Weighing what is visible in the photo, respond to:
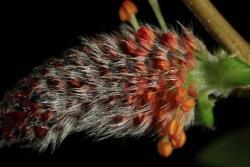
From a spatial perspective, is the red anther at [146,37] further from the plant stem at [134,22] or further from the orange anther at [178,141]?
the orange anther at [178,141]

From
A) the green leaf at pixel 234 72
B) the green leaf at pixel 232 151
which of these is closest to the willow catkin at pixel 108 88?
the green leaf at pixel 234 72

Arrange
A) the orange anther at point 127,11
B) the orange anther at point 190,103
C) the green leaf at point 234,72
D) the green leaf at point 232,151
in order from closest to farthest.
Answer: the green leaf at point 234,72
the orange anther at point 190,103
the orange anther at point 127,11
the green leaf at point 232,151

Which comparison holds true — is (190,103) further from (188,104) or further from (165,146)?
(165,146)

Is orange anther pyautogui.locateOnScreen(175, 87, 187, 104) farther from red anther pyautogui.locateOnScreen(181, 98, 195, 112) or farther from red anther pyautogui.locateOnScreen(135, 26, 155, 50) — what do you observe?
red anther pyautogui.locateOnScreen(135, 26, 155, 50)

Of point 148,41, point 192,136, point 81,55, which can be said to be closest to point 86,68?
point 81,55

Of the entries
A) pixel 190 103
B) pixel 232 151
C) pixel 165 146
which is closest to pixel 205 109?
pixel 190 103

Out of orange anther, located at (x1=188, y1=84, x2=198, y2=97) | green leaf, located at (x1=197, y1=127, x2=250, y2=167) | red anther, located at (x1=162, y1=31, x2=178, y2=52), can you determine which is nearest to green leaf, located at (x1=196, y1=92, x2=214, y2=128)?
orange anther, located at (x1=188, y1=84, x2=198, y2=97)
